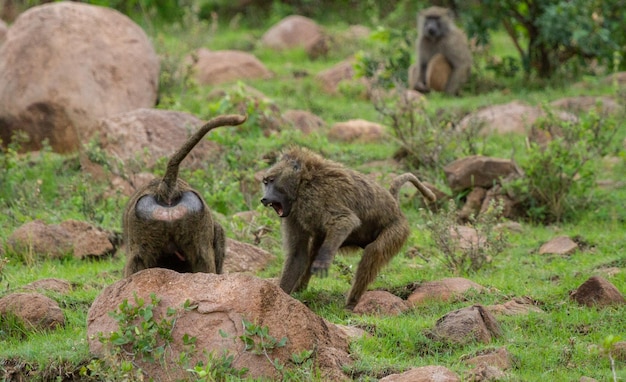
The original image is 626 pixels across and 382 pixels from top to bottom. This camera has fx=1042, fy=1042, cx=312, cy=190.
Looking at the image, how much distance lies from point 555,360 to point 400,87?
16.8 ft

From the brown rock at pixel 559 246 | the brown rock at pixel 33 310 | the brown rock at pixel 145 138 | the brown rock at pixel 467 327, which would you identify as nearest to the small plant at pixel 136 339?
the brown rock at pixel 33 310

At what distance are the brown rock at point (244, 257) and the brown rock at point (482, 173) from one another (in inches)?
84.2

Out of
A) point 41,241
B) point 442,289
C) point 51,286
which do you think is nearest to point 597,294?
point 442,289

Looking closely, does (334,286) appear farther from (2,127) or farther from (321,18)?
(321,18)

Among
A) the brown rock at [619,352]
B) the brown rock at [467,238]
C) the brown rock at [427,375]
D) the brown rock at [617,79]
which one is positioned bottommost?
the brown rock at [617,79]

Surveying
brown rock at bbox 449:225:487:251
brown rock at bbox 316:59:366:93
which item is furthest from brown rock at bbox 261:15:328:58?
brown rock at bbox 449:225:487:251

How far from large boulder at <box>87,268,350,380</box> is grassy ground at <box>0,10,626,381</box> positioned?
0.66ft

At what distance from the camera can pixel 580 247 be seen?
7957 mm

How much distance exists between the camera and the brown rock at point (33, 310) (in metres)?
6.03

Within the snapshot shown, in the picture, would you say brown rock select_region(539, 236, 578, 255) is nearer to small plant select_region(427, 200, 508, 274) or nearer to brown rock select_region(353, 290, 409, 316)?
small plant select_region(427, 200, 508, 274)

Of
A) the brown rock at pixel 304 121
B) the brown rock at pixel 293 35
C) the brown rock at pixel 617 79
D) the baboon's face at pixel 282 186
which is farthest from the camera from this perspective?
the brown rock at pixel 293 35

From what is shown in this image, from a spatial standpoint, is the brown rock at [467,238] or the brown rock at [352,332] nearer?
the brown rock at [352,332]

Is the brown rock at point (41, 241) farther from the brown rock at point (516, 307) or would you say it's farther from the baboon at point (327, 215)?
the brown rock at point (516, 307)

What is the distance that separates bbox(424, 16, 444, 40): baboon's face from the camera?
1374 centimetres
